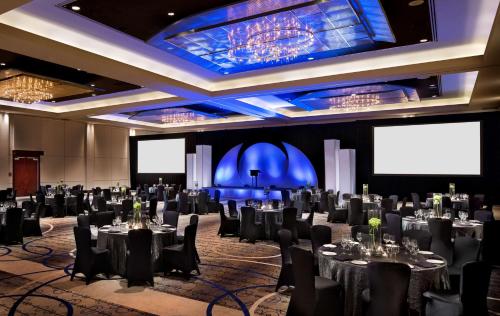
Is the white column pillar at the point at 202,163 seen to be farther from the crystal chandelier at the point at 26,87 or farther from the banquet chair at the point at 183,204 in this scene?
the crystal chandelier at the point at 26,87

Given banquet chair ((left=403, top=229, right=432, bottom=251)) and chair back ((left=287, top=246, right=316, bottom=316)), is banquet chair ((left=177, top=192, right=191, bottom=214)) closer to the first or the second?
banquet chair ((left=403, top=229, right=432, bottom=251))

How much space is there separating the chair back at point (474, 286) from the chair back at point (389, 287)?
492mm

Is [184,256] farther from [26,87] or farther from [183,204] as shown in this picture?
[183,204]

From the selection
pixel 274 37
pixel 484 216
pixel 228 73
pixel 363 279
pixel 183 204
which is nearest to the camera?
pixel 363 279

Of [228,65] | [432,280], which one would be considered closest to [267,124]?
[228,65]

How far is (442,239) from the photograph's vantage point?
542 centimetres

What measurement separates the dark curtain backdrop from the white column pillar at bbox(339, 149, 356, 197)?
146cm

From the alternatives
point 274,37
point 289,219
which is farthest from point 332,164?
point 274,37

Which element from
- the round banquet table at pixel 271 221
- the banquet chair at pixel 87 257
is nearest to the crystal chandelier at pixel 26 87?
the banquet chair at pixel 87 257

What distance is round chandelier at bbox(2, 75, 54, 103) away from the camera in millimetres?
9461

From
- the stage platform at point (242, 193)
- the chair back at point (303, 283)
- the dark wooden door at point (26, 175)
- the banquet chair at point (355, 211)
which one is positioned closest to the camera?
the chair back at point (303, 283)

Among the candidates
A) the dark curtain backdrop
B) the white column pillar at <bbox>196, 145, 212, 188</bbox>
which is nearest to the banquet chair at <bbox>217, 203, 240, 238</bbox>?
the dark curtain backdrop

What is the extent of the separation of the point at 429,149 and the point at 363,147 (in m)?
2.70

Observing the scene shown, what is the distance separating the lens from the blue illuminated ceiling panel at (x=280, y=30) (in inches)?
233
